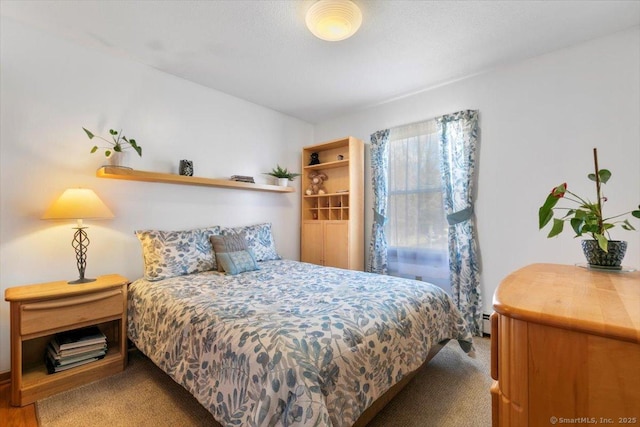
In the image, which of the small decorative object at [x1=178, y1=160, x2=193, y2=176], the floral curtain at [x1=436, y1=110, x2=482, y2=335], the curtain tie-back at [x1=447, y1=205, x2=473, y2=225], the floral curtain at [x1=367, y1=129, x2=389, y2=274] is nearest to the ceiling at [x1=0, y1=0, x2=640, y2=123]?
the floral curtain at [x1=436, y1=110, x2=482, y2=335]

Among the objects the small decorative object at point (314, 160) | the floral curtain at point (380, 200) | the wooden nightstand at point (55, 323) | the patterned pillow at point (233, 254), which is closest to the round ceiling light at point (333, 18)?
the floral curtain at point (380, 200)

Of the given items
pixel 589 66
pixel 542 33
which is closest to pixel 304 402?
pixel 542 33

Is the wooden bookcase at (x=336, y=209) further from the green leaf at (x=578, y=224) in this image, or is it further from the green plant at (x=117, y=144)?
the green leaf at (x=578, y=224)

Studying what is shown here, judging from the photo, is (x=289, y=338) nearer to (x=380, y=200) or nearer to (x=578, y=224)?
(x=578, y=224)

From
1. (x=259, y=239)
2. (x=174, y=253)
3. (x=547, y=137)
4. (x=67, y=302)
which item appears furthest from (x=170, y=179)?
(x=547, y=137)

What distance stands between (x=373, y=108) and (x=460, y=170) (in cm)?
144

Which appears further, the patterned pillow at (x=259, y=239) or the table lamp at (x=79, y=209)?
the patterned pillow at (x=259, y=239)

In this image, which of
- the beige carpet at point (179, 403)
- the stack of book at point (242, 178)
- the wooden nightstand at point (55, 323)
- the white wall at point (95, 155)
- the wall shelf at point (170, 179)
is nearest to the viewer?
the beige carpet at point (179, 403)

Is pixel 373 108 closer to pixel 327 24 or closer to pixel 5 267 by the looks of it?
pixel 327 24

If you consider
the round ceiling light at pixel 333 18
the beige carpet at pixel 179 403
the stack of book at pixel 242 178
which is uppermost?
the round ceiling light at pixel 333 18

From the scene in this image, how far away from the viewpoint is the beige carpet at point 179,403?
158cm

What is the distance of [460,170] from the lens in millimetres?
2832

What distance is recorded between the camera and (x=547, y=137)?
8.03 feet

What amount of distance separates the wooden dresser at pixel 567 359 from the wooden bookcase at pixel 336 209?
2693mm
